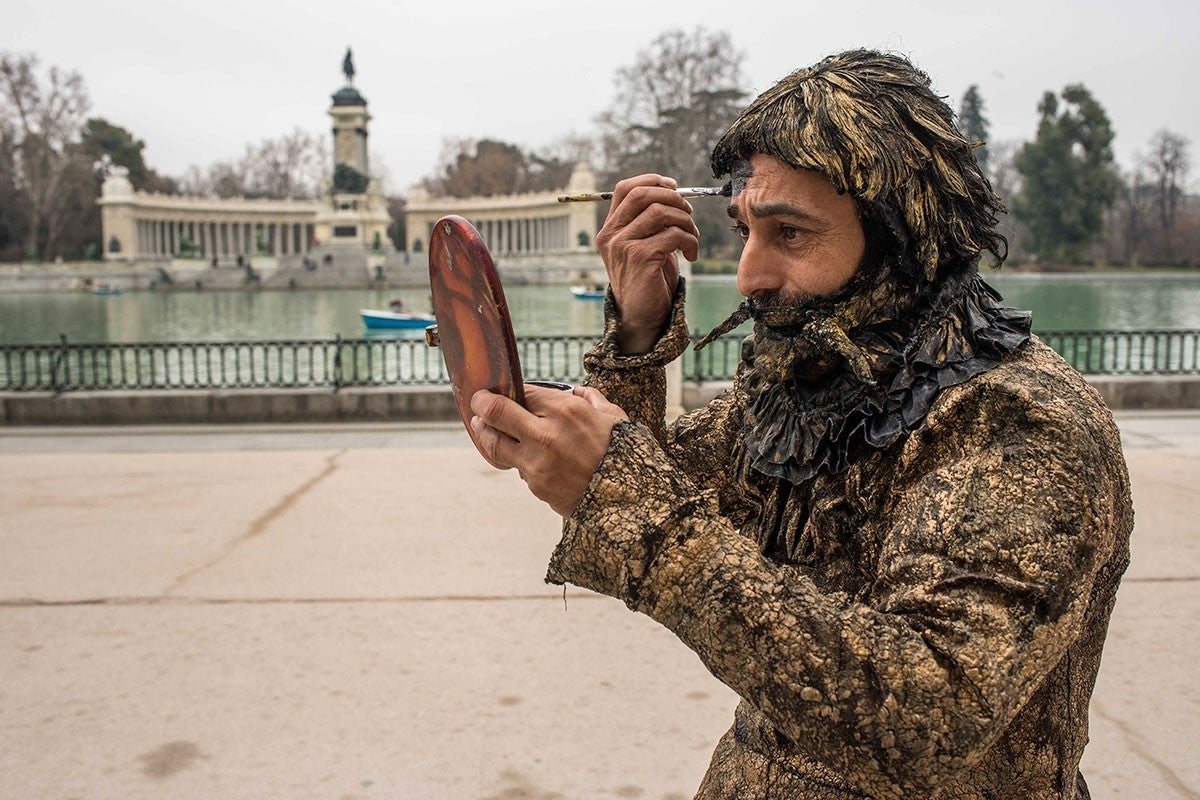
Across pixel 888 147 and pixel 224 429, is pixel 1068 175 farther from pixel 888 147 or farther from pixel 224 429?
pixel 888 147

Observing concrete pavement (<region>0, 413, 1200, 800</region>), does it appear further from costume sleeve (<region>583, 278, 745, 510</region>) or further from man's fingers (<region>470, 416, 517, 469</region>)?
man's fingers (<region>470, 416, 517, 469</region>)

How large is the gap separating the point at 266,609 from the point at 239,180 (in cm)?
10390

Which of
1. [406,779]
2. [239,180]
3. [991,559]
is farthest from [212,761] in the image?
[239,180]

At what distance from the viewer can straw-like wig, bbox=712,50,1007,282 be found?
3.93ft

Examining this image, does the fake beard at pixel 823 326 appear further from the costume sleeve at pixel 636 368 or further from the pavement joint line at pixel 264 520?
the pavement joint line at pixel 264 520

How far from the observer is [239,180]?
101 metres

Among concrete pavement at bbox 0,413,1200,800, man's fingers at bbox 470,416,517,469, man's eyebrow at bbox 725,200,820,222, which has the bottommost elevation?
concrete pavement at bbox 0,413,1200,800

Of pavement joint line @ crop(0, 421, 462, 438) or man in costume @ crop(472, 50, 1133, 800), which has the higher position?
man in costume @ crop(472, 50, 1133, 800)

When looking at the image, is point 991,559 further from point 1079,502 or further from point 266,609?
point 266,609

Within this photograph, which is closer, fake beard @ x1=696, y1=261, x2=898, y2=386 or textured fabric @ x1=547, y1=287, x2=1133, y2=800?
textured fabric @ x1=547, y1=287, x2=1133, y2=800

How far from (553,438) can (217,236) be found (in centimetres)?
8865

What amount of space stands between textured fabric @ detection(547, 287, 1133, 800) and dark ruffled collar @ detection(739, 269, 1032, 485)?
0.02 meters

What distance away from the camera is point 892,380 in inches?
49.8

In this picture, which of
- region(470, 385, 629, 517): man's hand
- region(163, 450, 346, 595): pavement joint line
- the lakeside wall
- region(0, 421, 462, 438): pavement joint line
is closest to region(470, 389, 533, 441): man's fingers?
region(470, 385, 629, 517): man's hand
